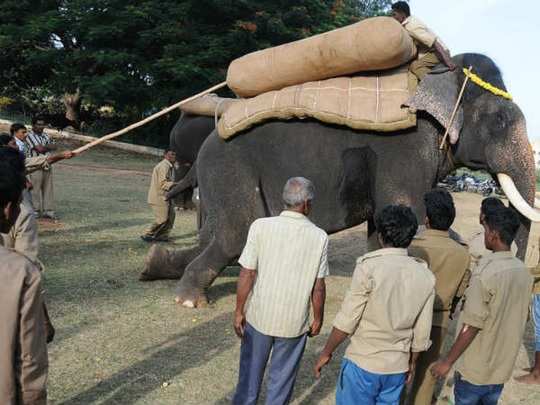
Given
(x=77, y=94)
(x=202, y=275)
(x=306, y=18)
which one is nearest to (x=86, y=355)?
(x=202, y=275)

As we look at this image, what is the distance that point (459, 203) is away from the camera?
17906mm

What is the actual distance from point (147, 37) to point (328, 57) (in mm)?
17093

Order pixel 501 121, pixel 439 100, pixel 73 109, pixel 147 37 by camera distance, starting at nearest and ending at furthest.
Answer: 1. pixel 439 100
2. pixel 501 121
3. pixel 147 37
4. pixel 73 109

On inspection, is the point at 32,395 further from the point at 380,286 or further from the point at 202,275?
the point at 202,275

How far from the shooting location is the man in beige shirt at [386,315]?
8.33 feet

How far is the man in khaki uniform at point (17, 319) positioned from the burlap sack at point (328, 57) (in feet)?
11.1

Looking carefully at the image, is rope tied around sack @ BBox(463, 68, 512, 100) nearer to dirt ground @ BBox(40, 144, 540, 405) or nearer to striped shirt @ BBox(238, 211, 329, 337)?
dirt ground @ BBox(40, 144, 540, 405)

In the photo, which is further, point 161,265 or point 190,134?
point 190,134

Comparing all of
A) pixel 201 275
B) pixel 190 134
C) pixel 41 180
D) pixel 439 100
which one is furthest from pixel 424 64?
pixel 41 180

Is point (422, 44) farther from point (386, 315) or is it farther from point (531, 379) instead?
point (386, 315)

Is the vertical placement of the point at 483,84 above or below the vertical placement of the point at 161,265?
above

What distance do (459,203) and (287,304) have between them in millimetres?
16088

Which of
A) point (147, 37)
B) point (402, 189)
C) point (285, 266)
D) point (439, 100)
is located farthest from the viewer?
point (147, 37)

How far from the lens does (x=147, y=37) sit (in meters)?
20.6
